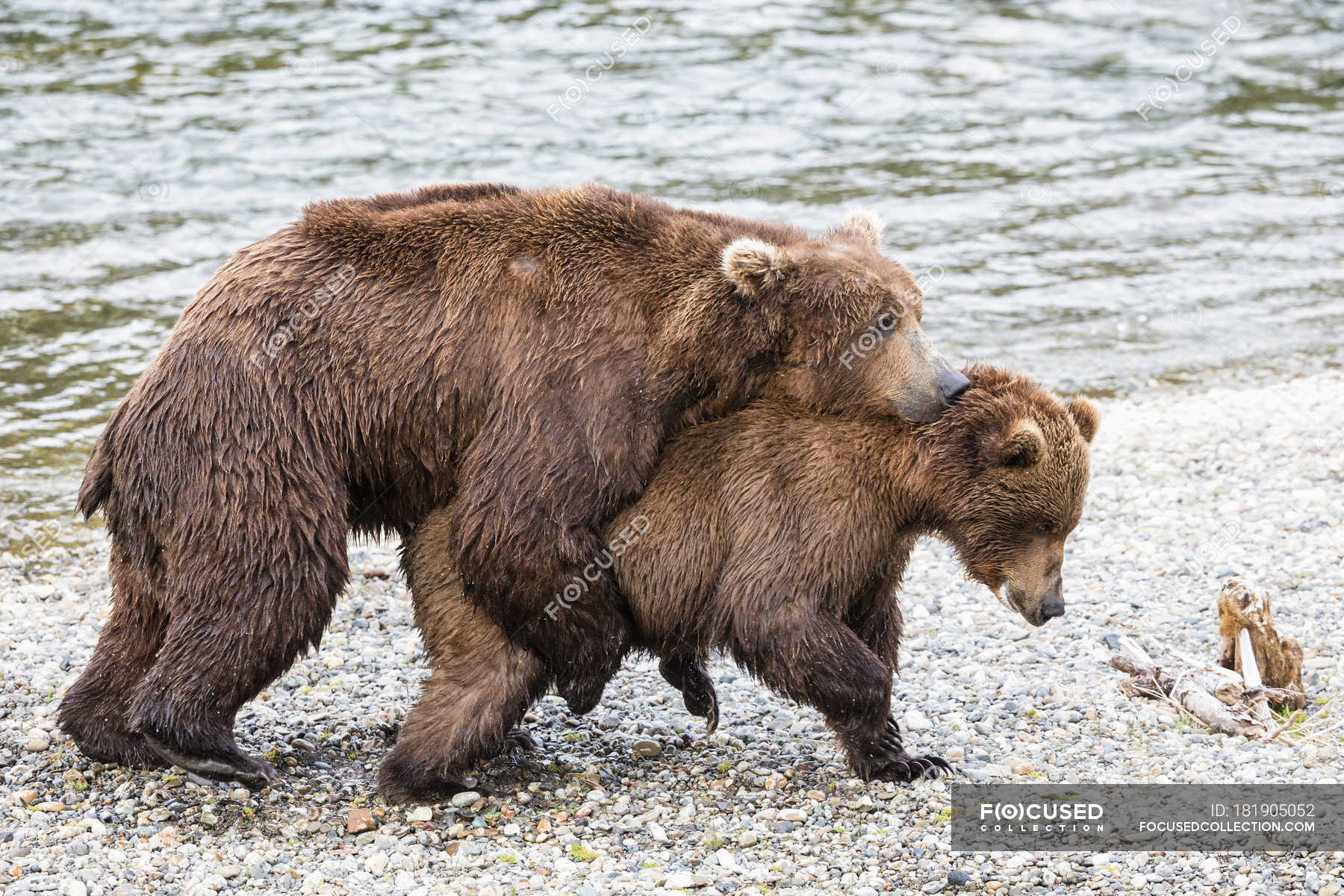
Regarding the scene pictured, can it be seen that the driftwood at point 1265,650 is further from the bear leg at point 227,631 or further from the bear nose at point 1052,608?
the bear leg at point 227,631

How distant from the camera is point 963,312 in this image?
48.1 feet

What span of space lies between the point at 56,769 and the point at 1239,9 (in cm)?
2527

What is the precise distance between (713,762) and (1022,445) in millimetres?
2054

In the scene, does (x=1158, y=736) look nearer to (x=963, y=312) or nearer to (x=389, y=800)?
(x=389, y=800)

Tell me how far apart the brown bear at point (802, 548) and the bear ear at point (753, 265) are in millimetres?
577

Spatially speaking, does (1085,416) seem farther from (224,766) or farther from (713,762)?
(224,766)

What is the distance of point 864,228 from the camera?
752 centimetres

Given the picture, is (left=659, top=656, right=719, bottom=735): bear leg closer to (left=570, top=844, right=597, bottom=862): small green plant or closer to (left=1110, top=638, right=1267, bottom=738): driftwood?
(left=570, top=844, right=597, bottom=862): small green plant

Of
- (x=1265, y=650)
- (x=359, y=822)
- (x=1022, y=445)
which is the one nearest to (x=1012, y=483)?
(x=1022, y=445)

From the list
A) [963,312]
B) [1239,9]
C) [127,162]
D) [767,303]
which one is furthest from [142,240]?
[1239,9]

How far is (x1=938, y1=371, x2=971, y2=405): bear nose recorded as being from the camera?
666 cm

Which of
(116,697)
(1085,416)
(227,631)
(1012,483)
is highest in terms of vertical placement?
(1085,416)

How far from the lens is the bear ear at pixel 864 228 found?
747cm

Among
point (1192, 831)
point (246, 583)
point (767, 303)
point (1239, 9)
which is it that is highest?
point (767, 303)
